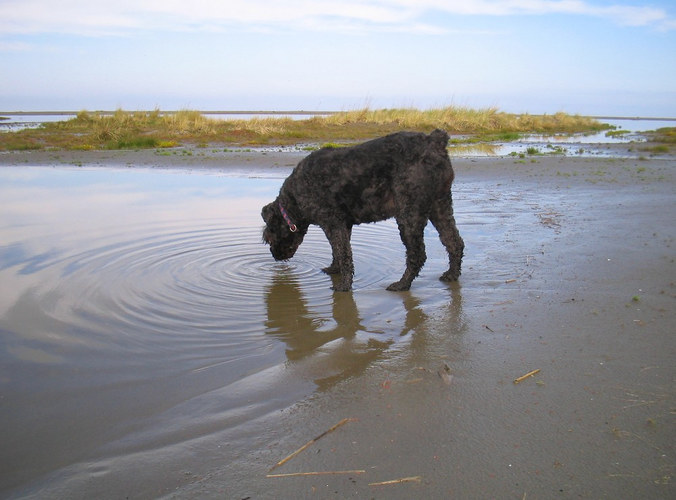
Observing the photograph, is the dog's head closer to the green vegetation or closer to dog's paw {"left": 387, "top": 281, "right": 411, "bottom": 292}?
dog's paw {"left": 387, "top": 281, "right": 411, "bottom": 292}

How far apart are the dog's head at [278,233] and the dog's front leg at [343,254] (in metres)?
0.69

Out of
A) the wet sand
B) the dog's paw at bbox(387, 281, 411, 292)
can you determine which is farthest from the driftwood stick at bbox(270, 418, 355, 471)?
the dog's paw at bbox(387, 281, 411, 292)

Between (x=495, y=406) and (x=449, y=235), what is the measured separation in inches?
127

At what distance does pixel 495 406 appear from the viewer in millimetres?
3375

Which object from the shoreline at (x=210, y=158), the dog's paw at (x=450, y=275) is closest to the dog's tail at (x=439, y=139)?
the dog's paw at (x=450, y=275)

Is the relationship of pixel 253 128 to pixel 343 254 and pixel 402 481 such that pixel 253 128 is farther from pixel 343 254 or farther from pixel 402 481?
pixel 402 481

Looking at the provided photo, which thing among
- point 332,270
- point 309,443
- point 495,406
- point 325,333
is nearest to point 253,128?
point 332,270

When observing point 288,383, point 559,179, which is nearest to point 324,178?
point 288,383

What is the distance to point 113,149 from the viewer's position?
22594mm

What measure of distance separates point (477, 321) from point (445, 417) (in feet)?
5.81

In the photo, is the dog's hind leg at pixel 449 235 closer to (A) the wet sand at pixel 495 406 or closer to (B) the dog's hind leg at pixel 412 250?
(A) the wet sand at pixel 495 406

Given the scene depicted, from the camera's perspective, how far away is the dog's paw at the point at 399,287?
19.8 feet

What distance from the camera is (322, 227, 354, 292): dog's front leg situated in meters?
6.21

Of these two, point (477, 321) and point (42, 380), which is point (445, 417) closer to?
point (477, 321)
